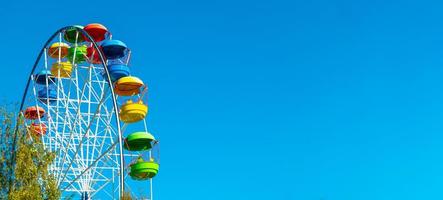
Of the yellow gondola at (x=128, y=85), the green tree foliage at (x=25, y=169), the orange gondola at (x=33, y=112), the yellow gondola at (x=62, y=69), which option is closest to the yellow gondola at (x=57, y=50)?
the yellow gondola at (x=62, y=69)

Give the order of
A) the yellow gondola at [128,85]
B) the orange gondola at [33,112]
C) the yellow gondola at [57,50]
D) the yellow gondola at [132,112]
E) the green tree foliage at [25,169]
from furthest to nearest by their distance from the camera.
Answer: the orange gondola at [33,112], the yellow gondola at [57,50], the yellow gondola at [128,85], the yellow gondola at [132,112], the green tree foliage at [25,169]

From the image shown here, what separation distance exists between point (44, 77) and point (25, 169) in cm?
1265

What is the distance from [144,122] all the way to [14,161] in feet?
26.2

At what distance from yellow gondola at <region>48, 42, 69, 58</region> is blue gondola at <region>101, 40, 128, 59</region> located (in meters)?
2.97

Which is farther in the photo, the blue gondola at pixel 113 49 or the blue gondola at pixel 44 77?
the blue gondola at pixel 44 77

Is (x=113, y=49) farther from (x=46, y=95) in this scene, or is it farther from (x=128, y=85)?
(x=46, y=95)

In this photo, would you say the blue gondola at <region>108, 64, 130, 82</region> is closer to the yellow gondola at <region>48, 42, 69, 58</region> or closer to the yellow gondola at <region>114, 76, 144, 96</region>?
the yellow gondola at <region>114, 76, 144, 96</region>

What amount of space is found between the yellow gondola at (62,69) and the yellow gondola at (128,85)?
13.2 ft

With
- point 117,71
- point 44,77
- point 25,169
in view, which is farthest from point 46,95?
point 25,169

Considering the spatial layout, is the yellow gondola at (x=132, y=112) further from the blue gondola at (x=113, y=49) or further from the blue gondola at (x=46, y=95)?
the blue gondola at (x=46, y=95)

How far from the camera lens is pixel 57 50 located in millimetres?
28109

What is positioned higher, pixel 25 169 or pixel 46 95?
pixel 46 95

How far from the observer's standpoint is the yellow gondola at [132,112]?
2433cm

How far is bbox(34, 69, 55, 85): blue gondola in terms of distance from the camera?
28136mm
